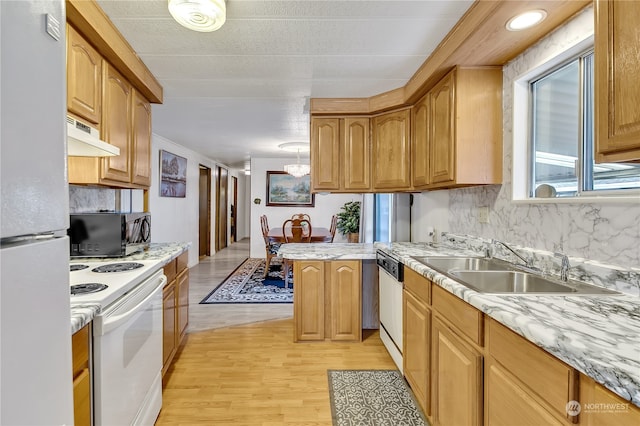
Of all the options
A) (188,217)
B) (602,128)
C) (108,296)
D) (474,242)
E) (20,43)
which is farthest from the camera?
(188,217)

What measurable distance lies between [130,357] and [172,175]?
4187 millimetres

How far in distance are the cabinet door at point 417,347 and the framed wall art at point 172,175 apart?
4146 mm

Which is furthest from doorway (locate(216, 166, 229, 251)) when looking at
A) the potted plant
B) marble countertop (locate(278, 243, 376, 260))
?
marble countertop (locate(278, 243, 376, 260))

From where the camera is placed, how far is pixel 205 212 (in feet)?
22.7

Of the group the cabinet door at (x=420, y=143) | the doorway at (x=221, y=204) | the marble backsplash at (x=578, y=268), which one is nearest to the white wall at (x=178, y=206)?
the doorway at (x=221, y=204)

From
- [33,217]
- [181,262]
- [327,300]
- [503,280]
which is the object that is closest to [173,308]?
[181,262]

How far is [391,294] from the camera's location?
2338 millimetres

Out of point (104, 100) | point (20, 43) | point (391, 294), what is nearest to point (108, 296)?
A: point (20, 43)

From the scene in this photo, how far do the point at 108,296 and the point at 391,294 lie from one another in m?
1.80

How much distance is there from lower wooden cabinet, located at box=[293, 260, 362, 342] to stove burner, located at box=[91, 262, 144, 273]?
1264 millimetres

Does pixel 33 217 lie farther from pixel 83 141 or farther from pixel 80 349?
pixel 83 141

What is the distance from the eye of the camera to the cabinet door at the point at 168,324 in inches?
79.7

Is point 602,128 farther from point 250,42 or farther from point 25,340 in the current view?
point 250,42

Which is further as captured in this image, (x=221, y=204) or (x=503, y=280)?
(x=221, y=204)
